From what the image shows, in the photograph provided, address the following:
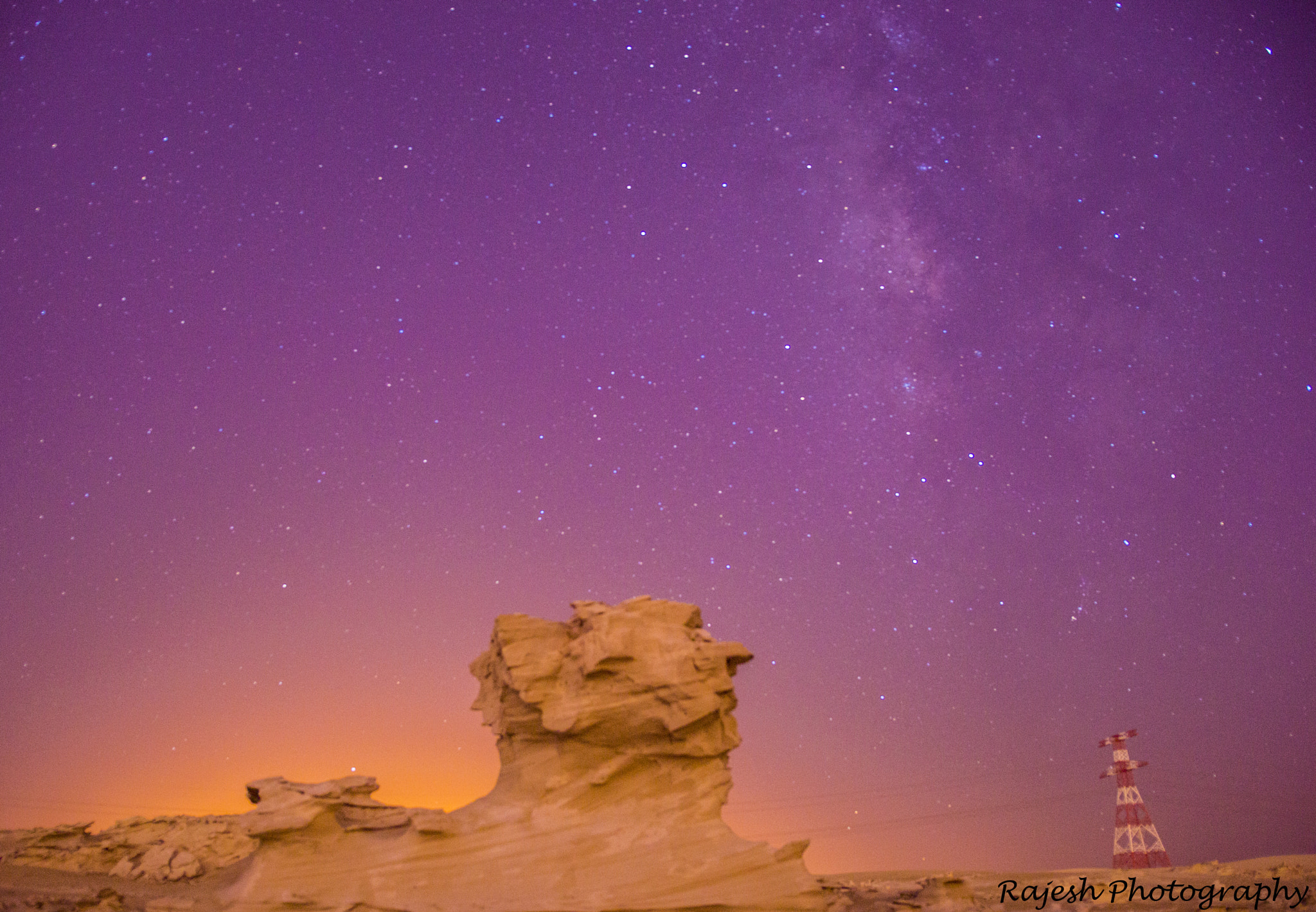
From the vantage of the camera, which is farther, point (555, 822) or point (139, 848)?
point (139, 848)

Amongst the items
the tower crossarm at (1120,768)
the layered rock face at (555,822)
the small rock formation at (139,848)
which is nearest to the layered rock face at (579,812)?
the layered rock face at (555,822)

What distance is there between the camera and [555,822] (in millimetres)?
16984

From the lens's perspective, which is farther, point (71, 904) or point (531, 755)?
point (531, 755)

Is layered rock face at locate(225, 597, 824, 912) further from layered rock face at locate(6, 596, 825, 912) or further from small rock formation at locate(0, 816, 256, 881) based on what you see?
small rock formation at locate(0, 816, 256, 881)

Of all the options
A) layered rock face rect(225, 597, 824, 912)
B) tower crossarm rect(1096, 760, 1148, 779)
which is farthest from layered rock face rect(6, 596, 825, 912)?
tower crossarm rect(1096, 760, 1148, 779)

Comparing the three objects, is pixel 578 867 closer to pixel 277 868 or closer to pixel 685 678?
pixel 685 678

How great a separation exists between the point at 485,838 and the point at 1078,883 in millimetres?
14620

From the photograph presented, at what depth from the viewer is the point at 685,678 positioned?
17.9 meters

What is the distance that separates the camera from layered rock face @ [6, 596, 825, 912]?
15.7 m

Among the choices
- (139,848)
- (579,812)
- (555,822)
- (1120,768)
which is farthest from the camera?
(1120,768)

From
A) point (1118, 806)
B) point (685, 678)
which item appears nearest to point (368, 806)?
point (685, 678)

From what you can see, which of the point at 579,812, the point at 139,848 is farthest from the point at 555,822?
the point at 139,848

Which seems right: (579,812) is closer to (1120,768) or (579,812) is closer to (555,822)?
(555,822)

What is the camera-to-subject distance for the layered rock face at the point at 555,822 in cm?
1571
